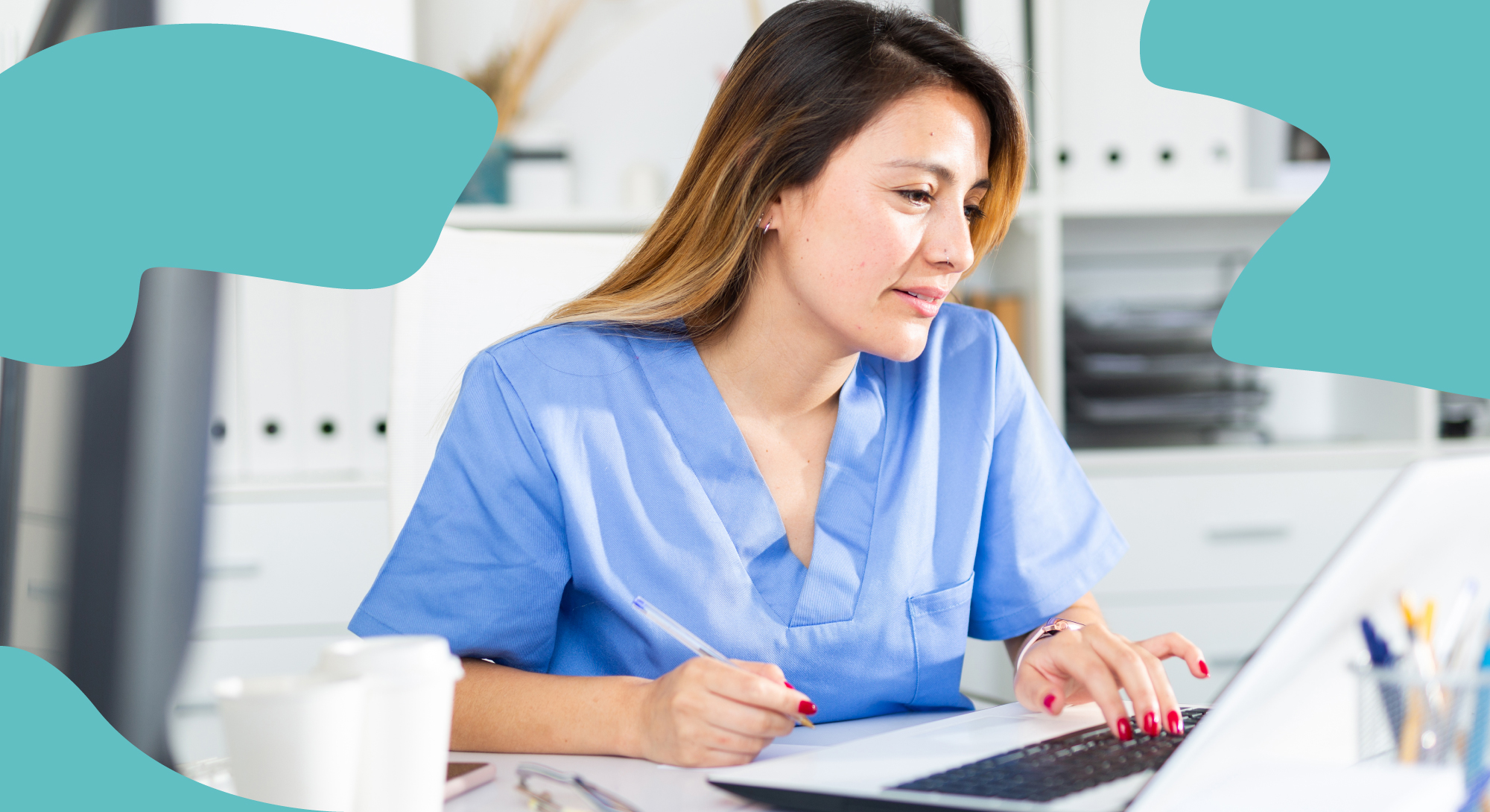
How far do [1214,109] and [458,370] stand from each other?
1.45 metres

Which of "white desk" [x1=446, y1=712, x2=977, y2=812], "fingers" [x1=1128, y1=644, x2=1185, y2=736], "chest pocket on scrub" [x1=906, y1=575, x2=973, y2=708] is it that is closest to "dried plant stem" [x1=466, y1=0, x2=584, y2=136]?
"chest pocket on scrub" [x1=906, y1=575, x2=973, y2=708]

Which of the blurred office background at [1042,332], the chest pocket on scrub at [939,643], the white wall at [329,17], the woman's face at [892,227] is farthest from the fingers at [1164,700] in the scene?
the white wall at [329,17]

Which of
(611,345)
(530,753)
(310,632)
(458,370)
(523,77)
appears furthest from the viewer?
(523,77)

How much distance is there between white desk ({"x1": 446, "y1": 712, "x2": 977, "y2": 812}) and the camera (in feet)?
1.79

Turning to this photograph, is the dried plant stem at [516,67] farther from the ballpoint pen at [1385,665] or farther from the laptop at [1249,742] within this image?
the ballpoint pen at [1385,665]

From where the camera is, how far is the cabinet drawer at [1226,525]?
1850 millimetres

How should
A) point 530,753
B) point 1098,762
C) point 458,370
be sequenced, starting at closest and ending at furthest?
point 1098,762 < point 530,753 < point 458,370

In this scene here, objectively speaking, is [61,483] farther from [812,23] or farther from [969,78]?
[969,78]

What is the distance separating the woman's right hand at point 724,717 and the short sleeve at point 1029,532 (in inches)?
15.9

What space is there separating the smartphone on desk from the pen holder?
434mm

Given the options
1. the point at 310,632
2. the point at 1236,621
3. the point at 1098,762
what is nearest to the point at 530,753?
the point at 1098,762

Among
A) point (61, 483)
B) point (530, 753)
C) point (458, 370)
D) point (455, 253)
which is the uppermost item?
point (455, 253)

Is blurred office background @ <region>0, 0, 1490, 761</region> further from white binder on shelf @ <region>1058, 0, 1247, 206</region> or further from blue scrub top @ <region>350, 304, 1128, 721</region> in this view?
blue scrub top @ <region>350, 304, 1128, 721</region>

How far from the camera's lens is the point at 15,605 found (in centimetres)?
105
